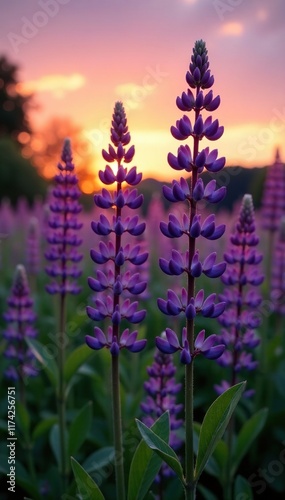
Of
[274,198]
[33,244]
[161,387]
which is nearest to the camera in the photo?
[161,387]

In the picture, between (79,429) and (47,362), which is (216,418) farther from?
(47,362)

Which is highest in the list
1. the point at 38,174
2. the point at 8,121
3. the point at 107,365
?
the point at 8,121

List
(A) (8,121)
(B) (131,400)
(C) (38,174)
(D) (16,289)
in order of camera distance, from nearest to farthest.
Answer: (D) (16,289)
(B) (131,400)
(C) (38,174)
(A) (8,121)

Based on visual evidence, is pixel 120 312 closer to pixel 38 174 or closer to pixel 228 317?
pixel 228 317

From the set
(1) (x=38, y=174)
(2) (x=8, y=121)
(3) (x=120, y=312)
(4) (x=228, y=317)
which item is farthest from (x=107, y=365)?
(2) (x=8, y=121)

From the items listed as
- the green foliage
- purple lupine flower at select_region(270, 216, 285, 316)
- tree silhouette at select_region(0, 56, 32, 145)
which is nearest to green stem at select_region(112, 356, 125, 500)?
purple lupine flower at select_region(270, 216, 285, 316)

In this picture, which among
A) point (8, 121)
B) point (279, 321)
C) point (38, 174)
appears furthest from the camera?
point (8, 121)

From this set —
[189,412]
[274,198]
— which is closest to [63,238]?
[189,412]

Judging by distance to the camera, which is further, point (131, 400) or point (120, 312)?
point (131, 400)
